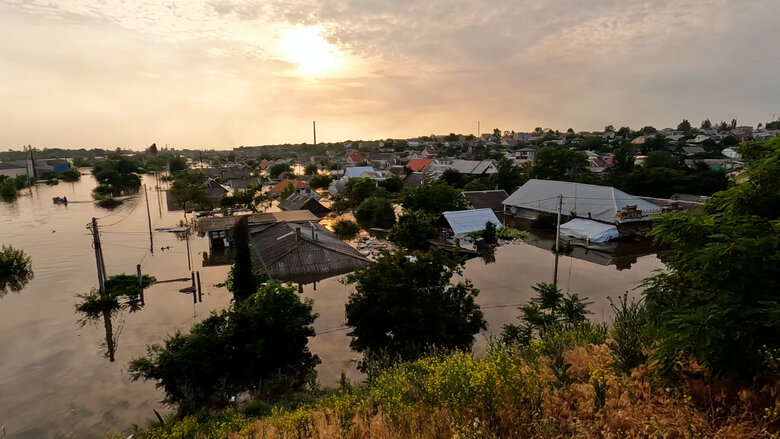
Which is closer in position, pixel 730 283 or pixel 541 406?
pixel 730 283

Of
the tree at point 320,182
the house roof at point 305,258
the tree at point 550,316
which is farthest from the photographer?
the tree at point 320,182

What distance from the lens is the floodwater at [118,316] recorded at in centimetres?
1011

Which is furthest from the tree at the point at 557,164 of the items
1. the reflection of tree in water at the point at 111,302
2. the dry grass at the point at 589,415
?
the dry grass at the point at 589,415

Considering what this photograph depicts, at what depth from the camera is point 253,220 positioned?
1053 inches

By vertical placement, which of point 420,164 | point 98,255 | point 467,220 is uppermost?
point 420,164

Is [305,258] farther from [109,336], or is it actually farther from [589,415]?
[589,415]

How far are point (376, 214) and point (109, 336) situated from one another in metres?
19.0

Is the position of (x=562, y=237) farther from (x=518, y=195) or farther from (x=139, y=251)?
(x=139, y=251)

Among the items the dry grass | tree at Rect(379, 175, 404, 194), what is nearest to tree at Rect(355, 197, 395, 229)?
tree at Rect(379, 175, 404, 194)

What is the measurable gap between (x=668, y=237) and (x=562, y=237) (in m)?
22.1

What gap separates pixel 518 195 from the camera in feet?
110

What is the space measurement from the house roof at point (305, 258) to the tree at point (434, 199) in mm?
9938

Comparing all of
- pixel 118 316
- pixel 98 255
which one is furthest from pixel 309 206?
pixel 118 316

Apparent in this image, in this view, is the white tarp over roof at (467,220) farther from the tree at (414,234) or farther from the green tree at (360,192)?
the green tree at (360,192)
